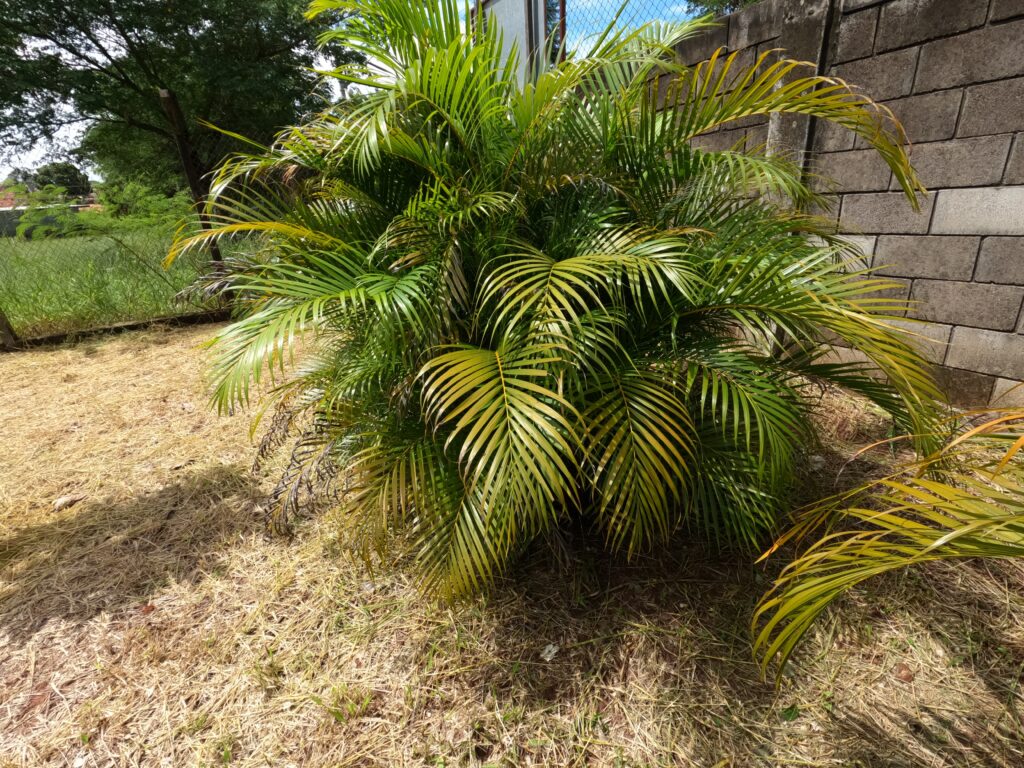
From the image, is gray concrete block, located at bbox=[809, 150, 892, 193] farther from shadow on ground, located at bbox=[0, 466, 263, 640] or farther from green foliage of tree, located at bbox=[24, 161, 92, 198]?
green foliage of tree, located at bbox=[24, 161, 92, 198]

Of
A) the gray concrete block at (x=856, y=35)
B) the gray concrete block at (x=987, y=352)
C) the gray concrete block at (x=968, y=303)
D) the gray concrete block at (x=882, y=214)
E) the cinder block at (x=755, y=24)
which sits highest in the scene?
the cinder block at (x=755, y=24)

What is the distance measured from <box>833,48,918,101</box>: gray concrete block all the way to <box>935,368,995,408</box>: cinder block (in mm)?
1282

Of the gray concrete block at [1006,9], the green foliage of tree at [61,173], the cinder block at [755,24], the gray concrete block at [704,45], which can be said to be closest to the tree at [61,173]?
the green foliage of tree at [61,173]

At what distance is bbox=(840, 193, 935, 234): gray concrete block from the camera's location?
228cm

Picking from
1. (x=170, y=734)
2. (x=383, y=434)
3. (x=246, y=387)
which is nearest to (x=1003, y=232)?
(x=383, y=434)

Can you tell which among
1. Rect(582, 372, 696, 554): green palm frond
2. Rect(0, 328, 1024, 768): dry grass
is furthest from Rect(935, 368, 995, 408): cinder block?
Rect(582, 372, 696, 554): green palm frond

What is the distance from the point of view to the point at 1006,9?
1882 millimetres

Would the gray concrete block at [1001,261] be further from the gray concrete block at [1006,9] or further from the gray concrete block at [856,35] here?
the gray concrete block at [856,35]

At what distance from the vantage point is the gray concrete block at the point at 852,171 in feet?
7.77

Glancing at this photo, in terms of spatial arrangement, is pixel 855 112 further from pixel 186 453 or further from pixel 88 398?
pixel 88 398

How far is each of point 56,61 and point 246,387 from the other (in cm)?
1219

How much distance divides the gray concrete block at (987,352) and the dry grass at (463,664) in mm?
958

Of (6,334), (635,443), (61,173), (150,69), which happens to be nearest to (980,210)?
(635,443)

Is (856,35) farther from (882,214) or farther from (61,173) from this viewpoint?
(61,173)
